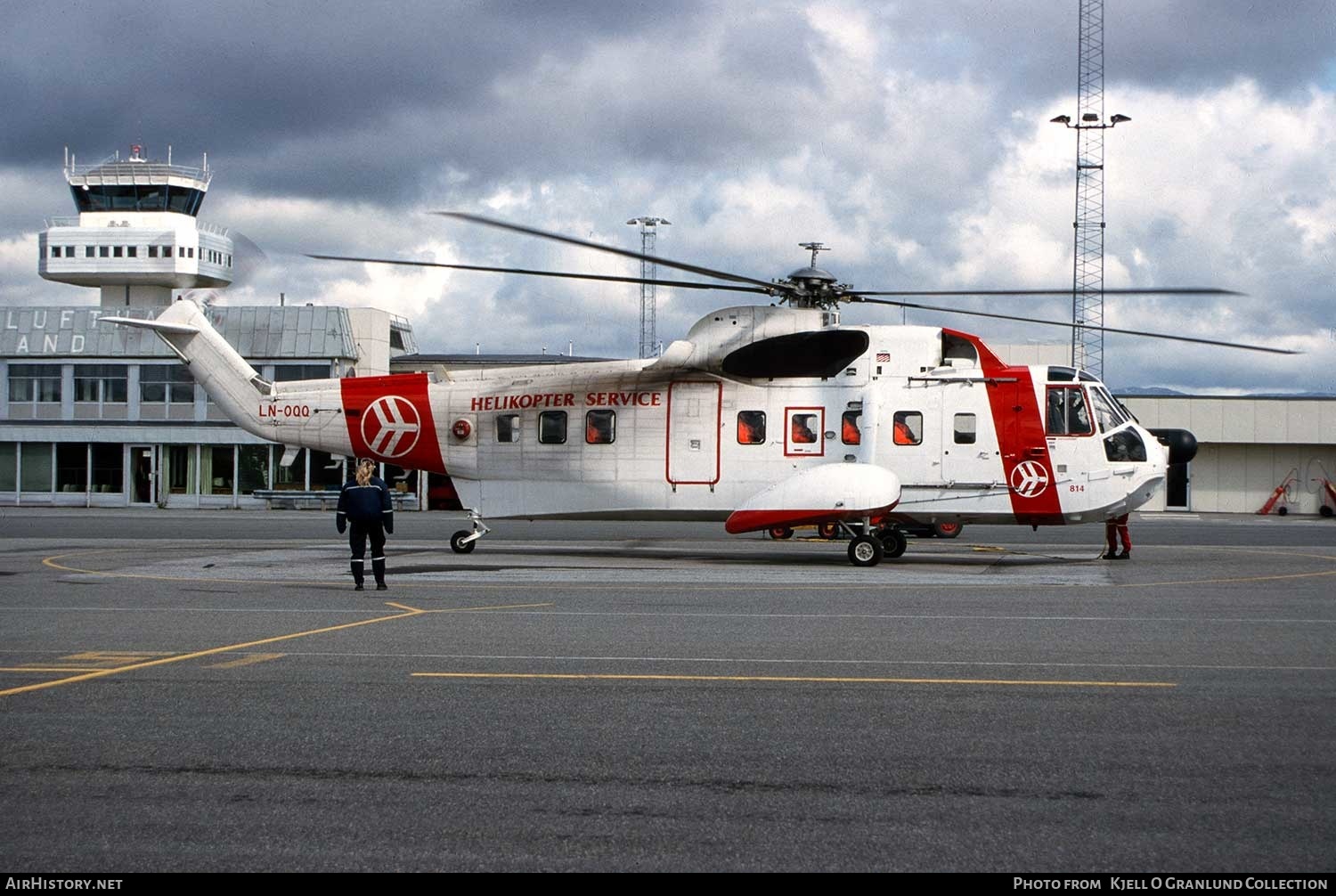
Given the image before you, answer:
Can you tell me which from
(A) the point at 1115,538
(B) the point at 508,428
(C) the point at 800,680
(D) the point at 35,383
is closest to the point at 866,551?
(A) the point at 1115,538

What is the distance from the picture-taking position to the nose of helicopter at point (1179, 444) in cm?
2273

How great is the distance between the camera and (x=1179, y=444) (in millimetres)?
23047

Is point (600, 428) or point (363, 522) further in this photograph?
point (600, 428)

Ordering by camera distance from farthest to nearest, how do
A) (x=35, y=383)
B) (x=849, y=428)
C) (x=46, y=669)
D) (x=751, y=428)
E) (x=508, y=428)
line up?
(x=35, y=383), (x=508, y=428), (x=751, y=428), (x=849, y=428), (x=46, y=669)

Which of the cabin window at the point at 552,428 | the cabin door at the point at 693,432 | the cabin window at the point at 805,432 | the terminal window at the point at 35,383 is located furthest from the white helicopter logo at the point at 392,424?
the terminal window at the point at 35,383

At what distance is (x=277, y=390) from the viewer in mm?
24656

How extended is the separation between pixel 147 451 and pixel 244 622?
44.4 m

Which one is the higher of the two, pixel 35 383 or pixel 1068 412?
pixel 35 383

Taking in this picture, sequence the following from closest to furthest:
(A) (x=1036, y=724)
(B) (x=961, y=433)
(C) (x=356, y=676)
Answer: (A) (x=1036, y=724), (C) (x=356, y=676), (B) (x=961, y=433)

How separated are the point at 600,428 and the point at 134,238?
5021 centimetres

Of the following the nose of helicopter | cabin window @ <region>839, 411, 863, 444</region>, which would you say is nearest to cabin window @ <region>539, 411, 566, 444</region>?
cabin window @ <region>839, 411, 863, 444</region>

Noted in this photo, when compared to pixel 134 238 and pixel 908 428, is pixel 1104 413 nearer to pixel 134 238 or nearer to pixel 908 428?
pixel 908 428
